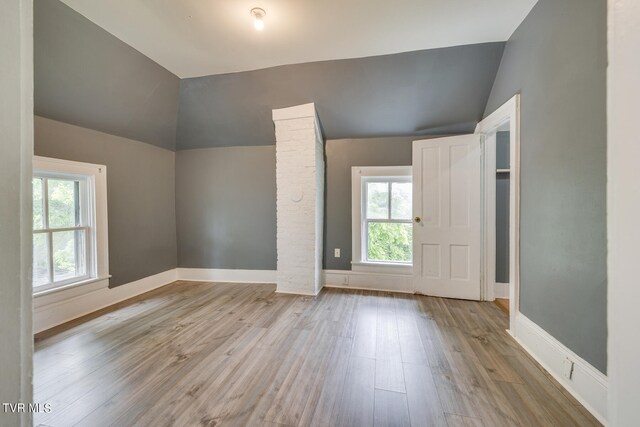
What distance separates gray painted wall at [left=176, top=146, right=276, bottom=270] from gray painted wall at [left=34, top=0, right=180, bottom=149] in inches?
34.4

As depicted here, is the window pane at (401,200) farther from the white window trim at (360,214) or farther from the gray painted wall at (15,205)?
the gray painted wall at (15,205)

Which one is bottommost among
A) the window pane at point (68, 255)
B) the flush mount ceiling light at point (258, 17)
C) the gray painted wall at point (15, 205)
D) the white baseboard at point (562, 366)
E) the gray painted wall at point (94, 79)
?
the white baseboard at point (562, 366)

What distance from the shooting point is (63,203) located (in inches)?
104

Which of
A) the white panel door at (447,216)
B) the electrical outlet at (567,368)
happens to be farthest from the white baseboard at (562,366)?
the white panel door at (447,216)

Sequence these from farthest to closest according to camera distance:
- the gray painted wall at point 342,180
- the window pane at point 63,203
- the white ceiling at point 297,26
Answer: the gray painted wall at point 342,180 → the window pane at point 63,203 → the white ceiling at point 297,26

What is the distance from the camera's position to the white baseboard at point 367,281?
3417 mm

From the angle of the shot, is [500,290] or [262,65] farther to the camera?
[500,290]

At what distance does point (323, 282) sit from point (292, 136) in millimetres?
2098

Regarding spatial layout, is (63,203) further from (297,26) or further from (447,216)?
(447,216)

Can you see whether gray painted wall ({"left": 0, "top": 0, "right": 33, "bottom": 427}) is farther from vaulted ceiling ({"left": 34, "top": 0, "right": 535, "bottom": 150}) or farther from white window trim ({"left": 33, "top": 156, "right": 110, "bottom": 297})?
white window trim ({"left": 33, "top": 156, "right": 110, "bottom": 297})

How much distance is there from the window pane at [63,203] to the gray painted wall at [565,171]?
443cm

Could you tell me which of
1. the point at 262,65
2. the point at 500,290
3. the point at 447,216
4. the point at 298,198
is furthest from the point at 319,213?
the point at 500,290

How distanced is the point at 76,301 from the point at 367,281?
3358 mm

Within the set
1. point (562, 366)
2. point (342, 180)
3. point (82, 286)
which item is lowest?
point (562, 366)
